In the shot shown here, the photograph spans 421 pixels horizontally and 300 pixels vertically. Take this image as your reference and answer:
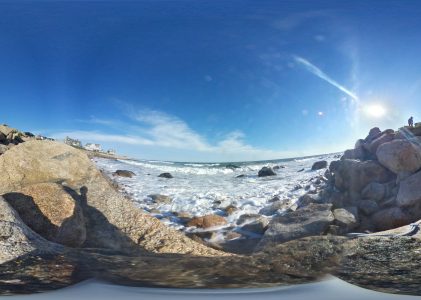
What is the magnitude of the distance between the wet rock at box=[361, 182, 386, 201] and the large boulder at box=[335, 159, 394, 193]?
1.64 ft

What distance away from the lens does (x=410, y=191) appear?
→ 991 cm

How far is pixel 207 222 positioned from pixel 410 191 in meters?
6.88

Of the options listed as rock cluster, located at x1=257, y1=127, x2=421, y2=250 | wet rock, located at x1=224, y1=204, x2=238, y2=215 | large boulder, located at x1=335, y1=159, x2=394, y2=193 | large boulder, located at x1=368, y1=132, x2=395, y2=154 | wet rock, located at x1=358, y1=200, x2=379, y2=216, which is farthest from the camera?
large boulder, located at x1=368, y1=132, x2=395, y2=154

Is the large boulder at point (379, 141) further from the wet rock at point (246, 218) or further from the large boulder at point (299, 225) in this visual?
the large boulder at point (299, 225)

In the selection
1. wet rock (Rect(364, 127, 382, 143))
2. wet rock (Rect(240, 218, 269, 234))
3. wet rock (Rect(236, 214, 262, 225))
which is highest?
wet rock (Rect(364, 127, 382, 143))

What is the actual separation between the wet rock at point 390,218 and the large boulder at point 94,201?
6517 mm

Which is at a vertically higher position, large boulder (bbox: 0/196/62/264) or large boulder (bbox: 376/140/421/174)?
large boulder (bbox: 376/140/421/174)

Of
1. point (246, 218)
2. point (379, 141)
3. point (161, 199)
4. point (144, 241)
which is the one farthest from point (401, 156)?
point (161, 199)

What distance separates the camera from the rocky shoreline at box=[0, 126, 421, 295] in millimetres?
2820

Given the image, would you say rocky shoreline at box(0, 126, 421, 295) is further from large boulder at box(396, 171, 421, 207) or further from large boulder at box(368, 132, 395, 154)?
large boulder at box(368, 132, 395, 154)

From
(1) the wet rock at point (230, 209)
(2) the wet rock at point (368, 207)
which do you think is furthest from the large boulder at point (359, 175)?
(1) the wet rock at point (230, 209)

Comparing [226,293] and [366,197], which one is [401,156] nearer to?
[366,197]

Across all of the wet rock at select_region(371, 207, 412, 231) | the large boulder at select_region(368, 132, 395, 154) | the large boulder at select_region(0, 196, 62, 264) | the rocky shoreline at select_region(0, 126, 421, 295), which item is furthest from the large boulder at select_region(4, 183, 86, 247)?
the large boulder at select_region(368, 132, 395, 154)

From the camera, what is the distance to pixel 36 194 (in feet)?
16.8
